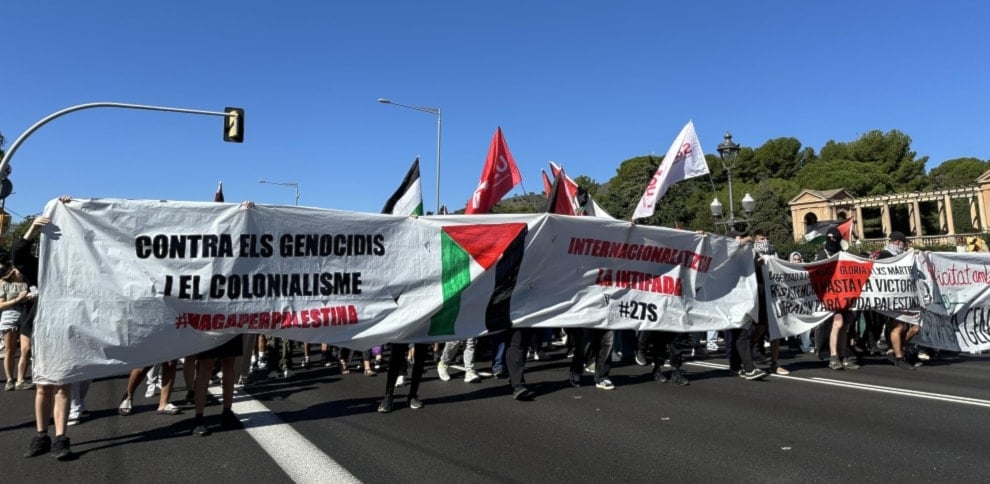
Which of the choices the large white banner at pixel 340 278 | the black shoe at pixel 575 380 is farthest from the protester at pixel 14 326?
the black shoe at pixel 575 380

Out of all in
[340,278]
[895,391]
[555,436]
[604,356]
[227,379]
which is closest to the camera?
[555,436]

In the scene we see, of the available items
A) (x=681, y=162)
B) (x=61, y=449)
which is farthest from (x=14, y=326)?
(x=681, y=162)

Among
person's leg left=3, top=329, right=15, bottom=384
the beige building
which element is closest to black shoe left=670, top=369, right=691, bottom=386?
person's leg left=3, top=329, right=15, bottom=384

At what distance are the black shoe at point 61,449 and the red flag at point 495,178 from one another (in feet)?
19.6

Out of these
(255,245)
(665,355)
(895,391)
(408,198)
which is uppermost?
(408,198)

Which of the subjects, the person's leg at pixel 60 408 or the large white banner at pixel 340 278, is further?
the large white banner at pixel 340 278

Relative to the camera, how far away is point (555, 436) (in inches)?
196

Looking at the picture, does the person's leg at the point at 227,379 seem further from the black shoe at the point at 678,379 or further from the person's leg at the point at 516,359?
the black shoe at the point at 678,379

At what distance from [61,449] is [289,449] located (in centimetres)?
162

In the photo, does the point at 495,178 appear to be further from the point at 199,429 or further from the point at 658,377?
the point at 199,429

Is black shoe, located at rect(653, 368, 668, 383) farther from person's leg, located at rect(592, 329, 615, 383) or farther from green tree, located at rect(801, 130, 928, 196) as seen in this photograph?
green tree, located at rect(801, 130, 928, 196)

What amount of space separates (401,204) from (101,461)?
3946mm

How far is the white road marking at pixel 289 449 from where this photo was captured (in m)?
4.05

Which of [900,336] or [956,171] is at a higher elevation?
[956,171]
